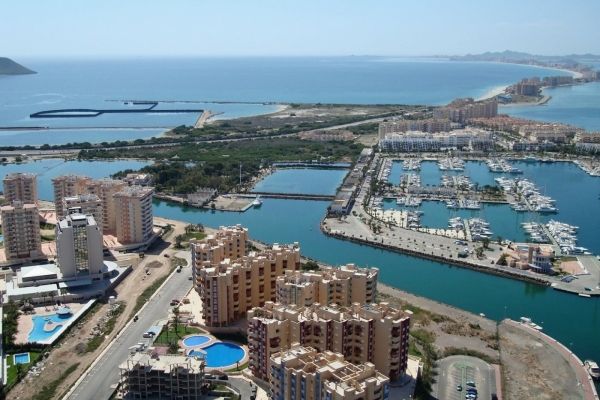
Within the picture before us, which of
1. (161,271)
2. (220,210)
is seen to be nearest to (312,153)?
(220,210)

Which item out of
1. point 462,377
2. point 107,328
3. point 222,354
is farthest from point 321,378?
point 107,328

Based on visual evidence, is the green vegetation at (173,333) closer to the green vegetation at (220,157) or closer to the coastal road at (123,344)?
the coastal road at (123,344)

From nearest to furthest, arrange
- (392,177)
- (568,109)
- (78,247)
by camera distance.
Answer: (78,247), (392,177), (568,109)

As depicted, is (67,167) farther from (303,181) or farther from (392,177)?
(392,177)

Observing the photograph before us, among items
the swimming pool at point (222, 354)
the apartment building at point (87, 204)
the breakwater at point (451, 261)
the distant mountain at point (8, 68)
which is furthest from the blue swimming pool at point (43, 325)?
the distant mountain at point (8, 68)

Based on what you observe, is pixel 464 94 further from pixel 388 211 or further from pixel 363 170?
pixel 388 211

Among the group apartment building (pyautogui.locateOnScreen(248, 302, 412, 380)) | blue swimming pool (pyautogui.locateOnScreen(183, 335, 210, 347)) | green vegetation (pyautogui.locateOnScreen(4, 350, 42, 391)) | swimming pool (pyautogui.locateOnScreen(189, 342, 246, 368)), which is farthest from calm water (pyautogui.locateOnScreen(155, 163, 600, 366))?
green vegetation (pyautogui.locateOnScreen(4, 350, 42, 391))
